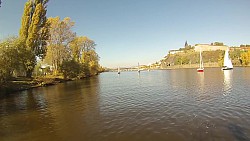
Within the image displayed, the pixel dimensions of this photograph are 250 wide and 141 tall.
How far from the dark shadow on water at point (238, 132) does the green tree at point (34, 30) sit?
158 ft

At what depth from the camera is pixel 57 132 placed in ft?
46.6

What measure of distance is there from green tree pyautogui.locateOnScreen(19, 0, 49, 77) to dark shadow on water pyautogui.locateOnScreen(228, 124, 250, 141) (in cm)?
4814

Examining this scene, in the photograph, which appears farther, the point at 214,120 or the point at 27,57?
the point at 27,57

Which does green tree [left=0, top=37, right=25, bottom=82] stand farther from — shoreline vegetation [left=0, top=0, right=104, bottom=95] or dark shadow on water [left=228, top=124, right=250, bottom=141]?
dark shadow on water [left=228, top=124, right=250, bottom=141]

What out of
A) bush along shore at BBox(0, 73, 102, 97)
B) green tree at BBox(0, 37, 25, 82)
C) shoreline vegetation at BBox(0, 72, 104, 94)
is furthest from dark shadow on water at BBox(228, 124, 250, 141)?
green tree at BBox(0, 37, 25, 82)

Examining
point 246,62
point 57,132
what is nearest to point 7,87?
point 57,132

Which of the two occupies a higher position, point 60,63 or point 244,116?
point 60,63

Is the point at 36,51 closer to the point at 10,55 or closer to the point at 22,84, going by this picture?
the point at 22,84

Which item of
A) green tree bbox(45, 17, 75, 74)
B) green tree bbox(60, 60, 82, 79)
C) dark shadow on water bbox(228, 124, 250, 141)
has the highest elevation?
green tree bbox(45, 17, 75, 74)

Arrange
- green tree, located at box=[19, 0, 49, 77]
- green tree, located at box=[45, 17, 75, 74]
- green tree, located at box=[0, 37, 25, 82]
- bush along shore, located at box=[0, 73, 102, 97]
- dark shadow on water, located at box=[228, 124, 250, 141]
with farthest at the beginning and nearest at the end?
1. green tree, located at box=[45, 17, 75, 74]
2. green tree, located at box=[19, 0, 49, 77]
3. bush along shore, located at box=[0, 73, 102, 97]
4. green tree, located at box=[0, 37, 25, 82]
5. dark shadow on water, located at box=[228, 124, 250, 141]

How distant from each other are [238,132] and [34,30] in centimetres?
5317

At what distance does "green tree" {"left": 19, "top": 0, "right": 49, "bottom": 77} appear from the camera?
5275 centimetres

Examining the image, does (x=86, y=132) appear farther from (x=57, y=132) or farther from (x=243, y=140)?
(x=243, y=140)

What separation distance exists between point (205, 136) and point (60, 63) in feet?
206
